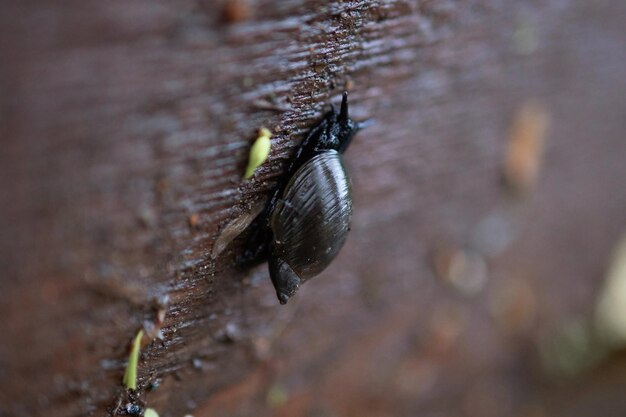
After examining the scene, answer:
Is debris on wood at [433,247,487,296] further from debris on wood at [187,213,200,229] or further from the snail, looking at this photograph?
debris on wood at [187,213,200,229]

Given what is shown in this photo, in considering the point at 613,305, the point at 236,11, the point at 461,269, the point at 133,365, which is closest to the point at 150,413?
the point at 133,365

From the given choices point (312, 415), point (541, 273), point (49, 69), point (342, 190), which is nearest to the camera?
point (49, 69)

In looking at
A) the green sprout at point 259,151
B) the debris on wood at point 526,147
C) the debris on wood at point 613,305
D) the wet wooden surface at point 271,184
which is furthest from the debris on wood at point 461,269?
Answer: the green sprout at point 259,151

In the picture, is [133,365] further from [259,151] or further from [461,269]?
[461,269]

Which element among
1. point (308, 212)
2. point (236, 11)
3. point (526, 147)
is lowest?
point (526, 147)

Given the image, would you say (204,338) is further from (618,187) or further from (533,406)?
(618,187)

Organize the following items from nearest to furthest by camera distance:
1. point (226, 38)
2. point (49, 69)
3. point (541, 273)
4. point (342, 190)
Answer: point (49, 69)
point (226, 38)
point (342, 190)
point (541, 273)

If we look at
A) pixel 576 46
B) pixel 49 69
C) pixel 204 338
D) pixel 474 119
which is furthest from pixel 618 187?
pixel 49 69
